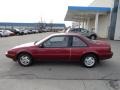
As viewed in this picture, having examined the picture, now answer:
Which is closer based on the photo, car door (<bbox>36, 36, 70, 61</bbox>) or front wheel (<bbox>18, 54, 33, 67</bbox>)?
car door (<bbox>36, 36, 70, 61</bbox>)

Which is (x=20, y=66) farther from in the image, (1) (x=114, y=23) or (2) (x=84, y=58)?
(1) (x=114, y=23)

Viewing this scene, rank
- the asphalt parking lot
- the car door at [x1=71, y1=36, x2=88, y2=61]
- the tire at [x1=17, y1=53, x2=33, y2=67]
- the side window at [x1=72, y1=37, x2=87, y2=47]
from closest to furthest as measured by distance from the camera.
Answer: the asphalt parking lot → the car door at [x1=71, y1=36, x2=88, y2=61] → the side window at [x1=72, y1=37, x2=87, y2=47] → the tire at [x1=17, y1=53, x2=33, y2=67]

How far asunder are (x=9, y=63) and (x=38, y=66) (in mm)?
1588

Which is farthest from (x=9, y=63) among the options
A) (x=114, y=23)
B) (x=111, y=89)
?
(x=114, y=23)

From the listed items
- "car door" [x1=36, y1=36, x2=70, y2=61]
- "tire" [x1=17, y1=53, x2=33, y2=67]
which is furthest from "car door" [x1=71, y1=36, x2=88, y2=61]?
"tire" [x1=17, y1=53, x2=33, y2=67]

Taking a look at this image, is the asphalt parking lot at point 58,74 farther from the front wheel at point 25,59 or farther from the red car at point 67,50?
the red car at point 67,50

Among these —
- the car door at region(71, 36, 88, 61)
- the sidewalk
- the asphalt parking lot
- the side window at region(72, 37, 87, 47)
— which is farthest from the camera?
the side window at region(72, 37, 87, 47)

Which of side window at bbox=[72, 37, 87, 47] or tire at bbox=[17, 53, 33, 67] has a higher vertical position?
→ side window at bbox=[72, 37, 87, 47]

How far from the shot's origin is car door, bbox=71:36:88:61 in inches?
295

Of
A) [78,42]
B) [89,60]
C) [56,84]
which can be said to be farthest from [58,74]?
[78,42]

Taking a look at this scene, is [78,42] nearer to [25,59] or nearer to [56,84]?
[25,59]

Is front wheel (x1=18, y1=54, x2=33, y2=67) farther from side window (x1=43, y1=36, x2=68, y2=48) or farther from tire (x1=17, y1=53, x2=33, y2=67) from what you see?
side window (x1=43, y1=36, x2=68, y2=48)

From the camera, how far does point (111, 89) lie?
17.4 ft

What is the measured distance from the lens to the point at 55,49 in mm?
7516
